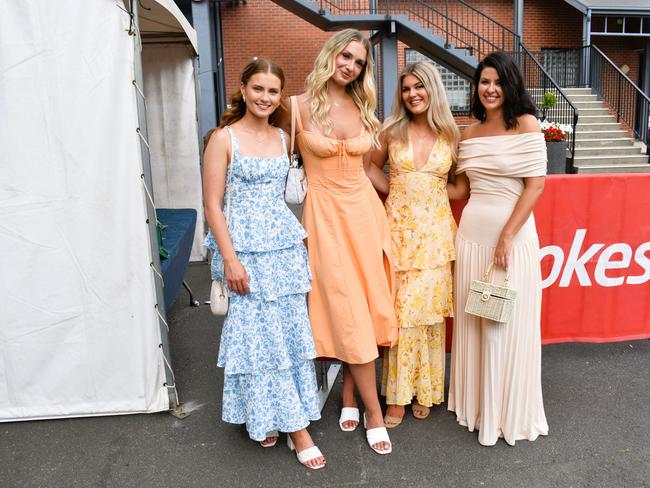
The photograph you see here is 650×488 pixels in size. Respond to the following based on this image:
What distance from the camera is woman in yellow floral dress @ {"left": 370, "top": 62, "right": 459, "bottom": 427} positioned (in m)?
2.97

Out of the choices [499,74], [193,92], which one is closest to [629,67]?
[193,92]

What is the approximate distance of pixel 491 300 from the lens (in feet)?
9.24

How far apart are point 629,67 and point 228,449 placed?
18.5 meters

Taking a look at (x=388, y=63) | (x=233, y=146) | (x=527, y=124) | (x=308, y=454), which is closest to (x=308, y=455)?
(x=308, y=454)

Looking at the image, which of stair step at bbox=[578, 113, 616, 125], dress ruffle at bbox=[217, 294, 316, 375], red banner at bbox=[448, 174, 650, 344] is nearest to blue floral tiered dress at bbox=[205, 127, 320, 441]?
dress ruffle at bbox=[217, 294, 316, 375]

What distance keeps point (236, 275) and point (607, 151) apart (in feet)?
40.4

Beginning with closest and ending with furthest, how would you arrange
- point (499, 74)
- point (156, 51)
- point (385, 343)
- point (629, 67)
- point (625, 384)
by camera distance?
point (499, 74), point (385, 343), point (625, 384), point (156, 51), point (629, 67)

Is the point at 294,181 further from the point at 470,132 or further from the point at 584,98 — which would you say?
the point at 584,98

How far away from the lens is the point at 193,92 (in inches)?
249

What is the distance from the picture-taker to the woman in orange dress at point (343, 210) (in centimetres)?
283

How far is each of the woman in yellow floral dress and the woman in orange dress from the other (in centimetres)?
15

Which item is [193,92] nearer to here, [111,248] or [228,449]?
[111,248]

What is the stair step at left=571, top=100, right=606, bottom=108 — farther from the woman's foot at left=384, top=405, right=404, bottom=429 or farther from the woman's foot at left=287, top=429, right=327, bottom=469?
the woman's foot at left=287, top=429, right=327, bottom=469

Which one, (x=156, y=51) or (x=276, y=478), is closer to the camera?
(x=276, y=478)
